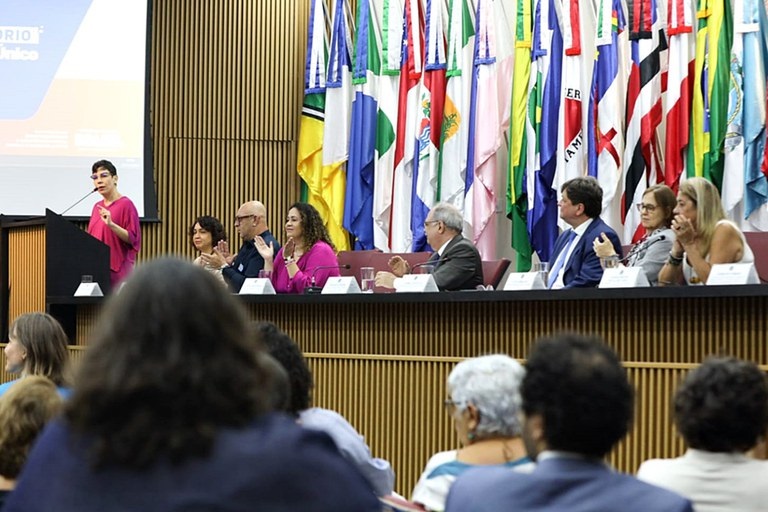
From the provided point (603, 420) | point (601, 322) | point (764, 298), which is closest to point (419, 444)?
point (601, 322)

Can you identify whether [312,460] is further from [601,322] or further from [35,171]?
[35,171]

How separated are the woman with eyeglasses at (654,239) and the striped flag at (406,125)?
131 inches

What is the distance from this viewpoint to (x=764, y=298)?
158 inches

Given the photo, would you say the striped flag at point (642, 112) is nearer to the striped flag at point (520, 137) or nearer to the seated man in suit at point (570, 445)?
the striped flag at point (520, 137)

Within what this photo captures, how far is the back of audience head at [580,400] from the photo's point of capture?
1630 millimetres

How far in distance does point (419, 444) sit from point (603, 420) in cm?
319

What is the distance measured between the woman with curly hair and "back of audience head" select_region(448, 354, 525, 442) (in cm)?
399

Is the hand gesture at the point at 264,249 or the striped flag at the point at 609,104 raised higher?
the striped flag at the point at 609,104

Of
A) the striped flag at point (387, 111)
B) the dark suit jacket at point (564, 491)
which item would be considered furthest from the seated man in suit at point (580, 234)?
the dark suit jacket at point (564, 491)

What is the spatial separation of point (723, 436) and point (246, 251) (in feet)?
17.0

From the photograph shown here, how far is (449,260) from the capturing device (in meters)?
5.63

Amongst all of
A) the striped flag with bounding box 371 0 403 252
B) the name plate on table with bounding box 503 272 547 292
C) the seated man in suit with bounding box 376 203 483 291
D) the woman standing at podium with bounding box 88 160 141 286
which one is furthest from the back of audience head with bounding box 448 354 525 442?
the striped flag with bounding box 371 0 403 252

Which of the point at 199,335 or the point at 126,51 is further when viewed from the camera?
the point at 126,51

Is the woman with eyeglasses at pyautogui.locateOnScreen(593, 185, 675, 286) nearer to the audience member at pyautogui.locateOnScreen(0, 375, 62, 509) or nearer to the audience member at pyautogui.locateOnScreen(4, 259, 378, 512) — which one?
the audience member at pyautogui.locateOnScreen(0, 375, 62, 509)
